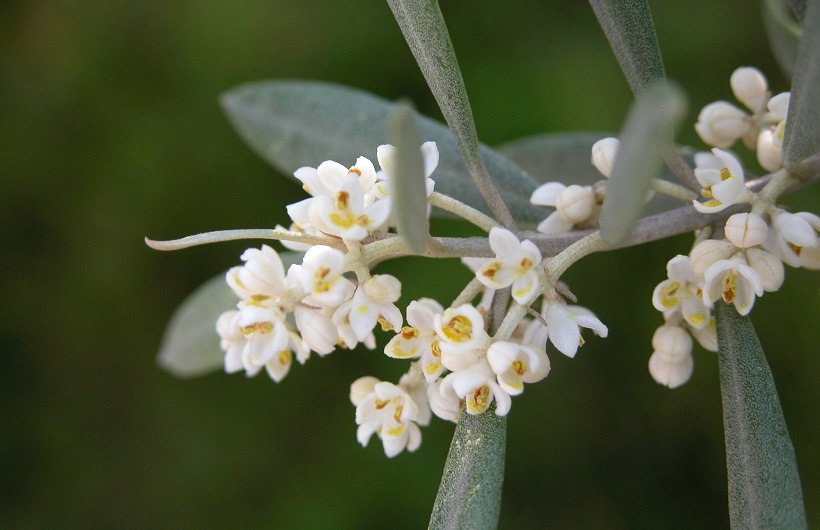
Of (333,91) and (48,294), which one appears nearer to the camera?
(333,91)

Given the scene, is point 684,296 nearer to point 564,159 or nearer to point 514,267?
point 514,267

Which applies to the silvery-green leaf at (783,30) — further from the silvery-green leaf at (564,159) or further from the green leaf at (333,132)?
the green leaf at (333,132)

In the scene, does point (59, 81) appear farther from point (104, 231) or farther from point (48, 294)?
point (48, 294)

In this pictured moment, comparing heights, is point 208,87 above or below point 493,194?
above

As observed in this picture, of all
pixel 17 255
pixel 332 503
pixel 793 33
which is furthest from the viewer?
pixel 17 255

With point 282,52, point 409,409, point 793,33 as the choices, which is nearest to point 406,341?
point 409,409

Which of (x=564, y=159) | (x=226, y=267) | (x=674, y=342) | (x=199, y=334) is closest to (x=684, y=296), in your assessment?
(x=674, y=342)

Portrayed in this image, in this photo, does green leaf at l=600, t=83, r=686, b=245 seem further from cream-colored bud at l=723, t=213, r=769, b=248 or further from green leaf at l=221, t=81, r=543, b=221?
green leaf at l=221, t=81, r=543, b=221

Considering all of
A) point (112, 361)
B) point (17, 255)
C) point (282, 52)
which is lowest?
point (112, 361)
